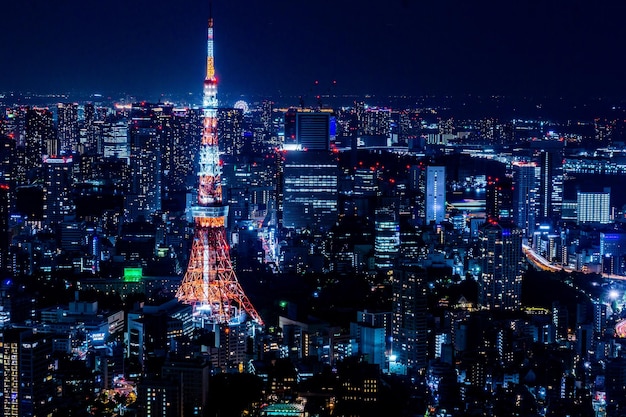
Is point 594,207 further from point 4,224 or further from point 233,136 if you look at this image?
point 4,224

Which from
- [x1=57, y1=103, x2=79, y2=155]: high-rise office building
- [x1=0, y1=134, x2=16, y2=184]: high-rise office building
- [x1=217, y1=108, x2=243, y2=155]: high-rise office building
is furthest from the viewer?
[x1=57, y1=103, x2=79, y2=155]: high-rise office building

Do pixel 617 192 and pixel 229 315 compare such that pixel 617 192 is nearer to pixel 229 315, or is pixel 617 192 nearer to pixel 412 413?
pixel 229 315

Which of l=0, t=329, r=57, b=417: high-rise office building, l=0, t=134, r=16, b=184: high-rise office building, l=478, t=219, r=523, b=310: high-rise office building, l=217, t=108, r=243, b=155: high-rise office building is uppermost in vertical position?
l=217, t=108, r=243, b=155: high-rise office building

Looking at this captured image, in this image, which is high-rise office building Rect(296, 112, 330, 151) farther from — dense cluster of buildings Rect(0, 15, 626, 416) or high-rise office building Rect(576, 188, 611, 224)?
high-rise office building Rect(576, 188, 611, 224)

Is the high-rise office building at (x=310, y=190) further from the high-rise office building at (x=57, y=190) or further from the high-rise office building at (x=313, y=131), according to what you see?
the high-rise office building at (x=57, y=190)

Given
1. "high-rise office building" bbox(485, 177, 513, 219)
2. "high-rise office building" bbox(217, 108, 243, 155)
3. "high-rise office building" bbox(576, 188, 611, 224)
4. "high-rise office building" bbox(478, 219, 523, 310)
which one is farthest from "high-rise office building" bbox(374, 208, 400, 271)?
"high-rise office building" bbox(217, 108, 243, 155)

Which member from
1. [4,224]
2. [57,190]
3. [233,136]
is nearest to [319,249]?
[4,224]
